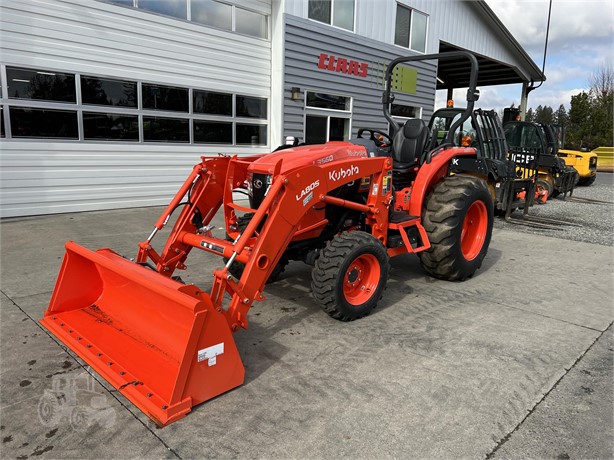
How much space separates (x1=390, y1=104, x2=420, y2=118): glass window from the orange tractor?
8617mm

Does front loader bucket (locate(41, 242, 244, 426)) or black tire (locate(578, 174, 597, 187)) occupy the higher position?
black tire (locate(578, 174, 597, 187))

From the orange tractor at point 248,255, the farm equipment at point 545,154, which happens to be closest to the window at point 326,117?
the farm equipment at point 545,154

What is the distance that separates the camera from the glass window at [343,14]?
437 inches

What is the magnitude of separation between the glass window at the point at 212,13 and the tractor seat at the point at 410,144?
6.20 m

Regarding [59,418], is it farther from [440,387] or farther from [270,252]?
[440,387]

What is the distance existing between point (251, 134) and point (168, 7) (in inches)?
121

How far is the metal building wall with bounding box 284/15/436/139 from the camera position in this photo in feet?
34.4

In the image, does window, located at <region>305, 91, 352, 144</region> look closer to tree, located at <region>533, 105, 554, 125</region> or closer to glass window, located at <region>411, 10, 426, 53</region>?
glass window, located at <region>411, 10, 426, 53</region>

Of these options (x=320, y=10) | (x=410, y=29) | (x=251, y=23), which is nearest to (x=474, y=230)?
(x=251, y=23)

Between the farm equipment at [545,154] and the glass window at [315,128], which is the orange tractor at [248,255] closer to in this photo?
the glass window at [315,128]

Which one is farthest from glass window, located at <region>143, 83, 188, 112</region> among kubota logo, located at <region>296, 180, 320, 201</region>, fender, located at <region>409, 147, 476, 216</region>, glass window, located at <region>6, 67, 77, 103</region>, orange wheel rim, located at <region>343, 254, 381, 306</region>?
orange wheel rim, located at <region>343, 254, 381, 306</region>

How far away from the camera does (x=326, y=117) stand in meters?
11.6

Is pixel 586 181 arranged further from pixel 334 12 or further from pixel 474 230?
pixel 474 230

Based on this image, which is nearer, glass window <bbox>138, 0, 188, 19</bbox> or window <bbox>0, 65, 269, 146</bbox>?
window <bbox>0, 65, 269, 146</bbox>
